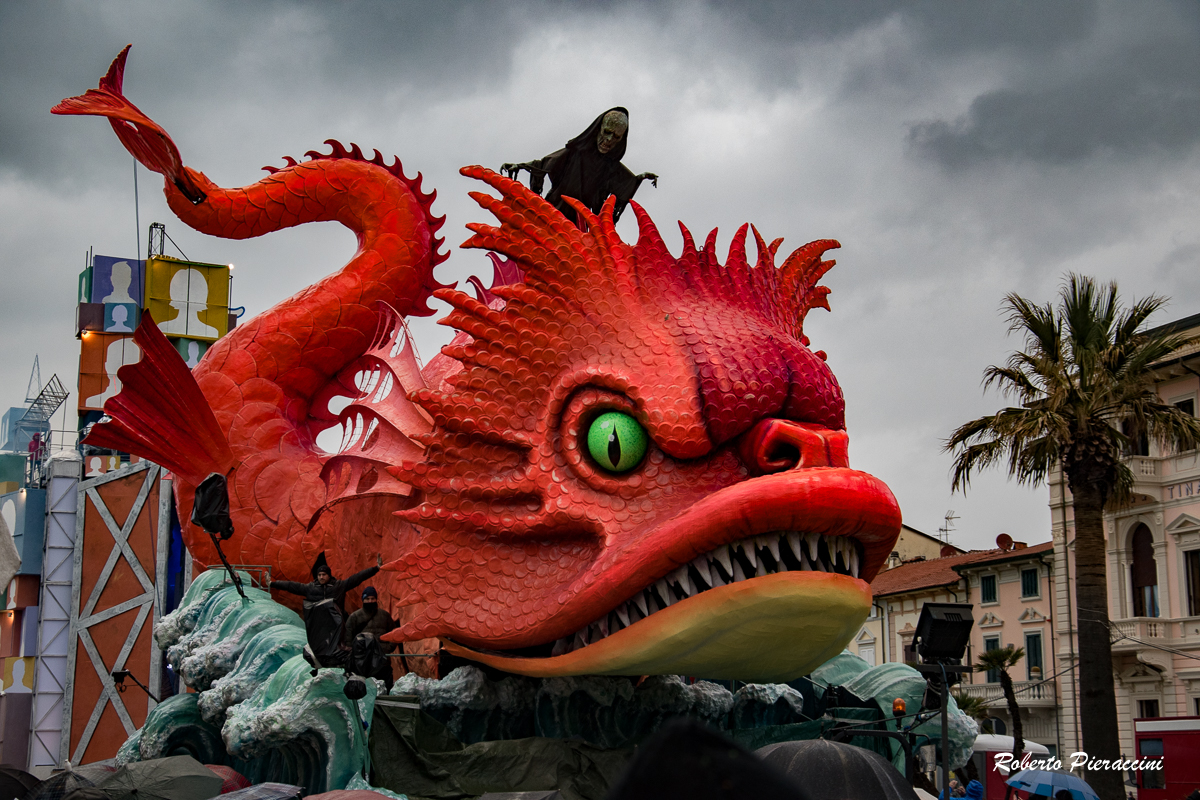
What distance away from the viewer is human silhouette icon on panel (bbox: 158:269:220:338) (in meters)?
21.8

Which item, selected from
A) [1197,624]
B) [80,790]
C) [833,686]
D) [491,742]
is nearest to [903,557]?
[1197,624]

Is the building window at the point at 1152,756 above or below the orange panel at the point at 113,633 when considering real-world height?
below

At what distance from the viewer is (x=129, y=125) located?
10.0 m

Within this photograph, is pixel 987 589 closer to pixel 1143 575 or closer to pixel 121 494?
pixel 1143 575

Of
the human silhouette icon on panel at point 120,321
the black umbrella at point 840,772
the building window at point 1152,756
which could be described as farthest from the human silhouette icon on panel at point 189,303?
the black umbrella at point 840,772

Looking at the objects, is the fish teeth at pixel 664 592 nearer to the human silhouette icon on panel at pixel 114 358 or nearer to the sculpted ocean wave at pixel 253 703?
the sculpted ocean wave at pixel 253 703

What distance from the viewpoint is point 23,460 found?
77.7 ft

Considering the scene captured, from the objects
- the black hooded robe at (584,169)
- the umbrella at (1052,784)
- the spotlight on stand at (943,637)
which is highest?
the black hooded robe at (584,169)

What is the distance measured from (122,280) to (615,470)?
17614 millimetres

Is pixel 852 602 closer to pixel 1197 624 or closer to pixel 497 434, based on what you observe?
pixel 497 434

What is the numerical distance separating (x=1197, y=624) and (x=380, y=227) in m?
18.8

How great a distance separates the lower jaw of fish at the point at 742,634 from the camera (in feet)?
21.1

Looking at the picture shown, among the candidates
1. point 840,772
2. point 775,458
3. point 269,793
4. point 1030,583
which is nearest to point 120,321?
point 775,458

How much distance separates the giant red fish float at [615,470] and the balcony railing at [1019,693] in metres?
21.0
